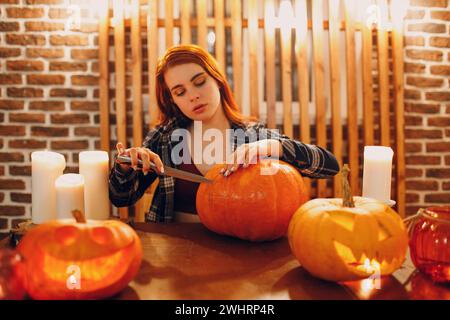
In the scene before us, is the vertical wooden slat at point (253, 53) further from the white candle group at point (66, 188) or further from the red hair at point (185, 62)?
the white candle group at point (66, 188)

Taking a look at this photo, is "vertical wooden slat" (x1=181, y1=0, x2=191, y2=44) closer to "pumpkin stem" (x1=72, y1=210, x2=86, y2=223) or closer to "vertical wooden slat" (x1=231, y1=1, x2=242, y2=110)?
"vertical wooden slat" (x1=231, y1=1, x2=242, y2=110)

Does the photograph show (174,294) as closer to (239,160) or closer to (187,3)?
(239,160)

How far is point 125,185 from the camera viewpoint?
1438mm

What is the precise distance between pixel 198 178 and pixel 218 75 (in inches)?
24.5

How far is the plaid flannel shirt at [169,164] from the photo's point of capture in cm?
136

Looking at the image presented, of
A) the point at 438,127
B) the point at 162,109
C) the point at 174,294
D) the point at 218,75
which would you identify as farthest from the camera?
the point at 438,127

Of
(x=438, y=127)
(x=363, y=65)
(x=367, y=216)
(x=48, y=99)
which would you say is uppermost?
(x=363, y=65)

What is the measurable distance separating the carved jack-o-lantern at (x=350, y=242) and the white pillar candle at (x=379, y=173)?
27 cm

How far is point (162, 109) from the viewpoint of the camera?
172 centimetres

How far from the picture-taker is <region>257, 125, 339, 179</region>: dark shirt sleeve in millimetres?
1329

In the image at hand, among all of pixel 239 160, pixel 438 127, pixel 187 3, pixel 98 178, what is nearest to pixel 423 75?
pixel 438 127

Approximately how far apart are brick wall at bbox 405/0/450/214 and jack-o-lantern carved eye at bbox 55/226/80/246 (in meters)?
2.49

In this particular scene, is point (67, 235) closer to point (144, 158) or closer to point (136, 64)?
point (144, 158)

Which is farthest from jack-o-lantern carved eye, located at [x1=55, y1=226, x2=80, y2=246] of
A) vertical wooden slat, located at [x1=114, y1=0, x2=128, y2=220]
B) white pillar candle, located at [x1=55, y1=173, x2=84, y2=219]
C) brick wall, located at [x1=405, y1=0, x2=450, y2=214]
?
brick wall, located at [x1=405, y1=0, x2=450, y2=214]
